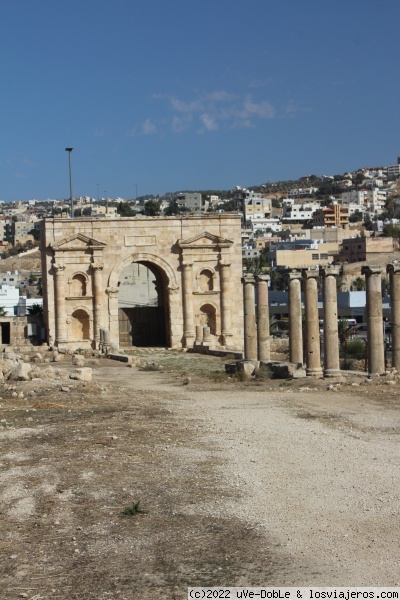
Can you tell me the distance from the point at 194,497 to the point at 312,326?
1609 centimetres

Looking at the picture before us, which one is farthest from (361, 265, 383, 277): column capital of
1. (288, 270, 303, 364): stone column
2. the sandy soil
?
the sandy soil

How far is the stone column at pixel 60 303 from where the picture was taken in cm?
4225

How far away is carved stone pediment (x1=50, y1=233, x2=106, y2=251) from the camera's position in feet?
139

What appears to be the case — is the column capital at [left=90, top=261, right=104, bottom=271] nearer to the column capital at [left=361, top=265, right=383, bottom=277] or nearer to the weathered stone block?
the weathered stone block

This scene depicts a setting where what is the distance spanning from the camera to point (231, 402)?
19.0 metres

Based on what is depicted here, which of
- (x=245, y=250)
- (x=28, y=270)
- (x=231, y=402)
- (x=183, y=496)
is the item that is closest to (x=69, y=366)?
(x=231, y=402)

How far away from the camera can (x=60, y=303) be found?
42.4 m

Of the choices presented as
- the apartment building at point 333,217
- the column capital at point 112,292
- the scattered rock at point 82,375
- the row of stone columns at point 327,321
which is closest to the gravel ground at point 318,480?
the row of stone columns at point 327,321

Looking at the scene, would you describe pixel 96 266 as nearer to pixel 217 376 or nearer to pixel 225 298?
pixel 225 298

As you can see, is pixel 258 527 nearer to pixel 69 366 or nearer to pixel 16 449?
pixel 16 449

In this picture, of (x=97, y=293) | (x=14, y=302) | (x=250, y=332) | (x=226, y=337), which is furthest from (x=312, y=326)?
(x=14, y=302)

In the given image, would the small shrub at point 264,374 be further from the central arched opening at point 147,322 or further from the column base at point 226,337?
the central arched opening at point 147,322

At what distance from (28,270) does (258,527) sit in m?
125

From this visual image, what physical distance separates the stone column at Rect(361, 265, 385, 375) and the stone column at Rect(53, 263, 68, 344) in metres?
21.5
